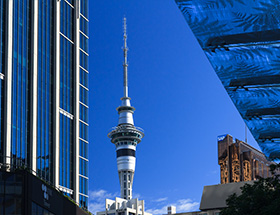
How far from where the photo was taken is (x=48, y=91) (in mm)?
105250

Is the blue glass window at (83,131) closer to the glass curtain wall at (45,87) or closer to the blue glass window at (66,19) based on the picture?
the glass curtain wall at (45,87)

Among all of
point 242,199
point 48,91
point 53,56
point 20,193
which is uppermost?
point 53,56

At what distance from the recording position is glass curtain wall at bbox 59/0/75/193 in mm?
107938

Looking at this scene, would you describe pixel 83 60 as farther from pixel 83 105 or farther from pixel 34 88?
pixel 34 88

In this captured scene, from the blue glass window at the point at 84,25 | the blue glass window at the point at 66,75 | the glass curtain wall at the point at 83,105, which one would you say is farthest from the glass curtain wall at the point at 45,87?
the blue glass window at the point at 84,25

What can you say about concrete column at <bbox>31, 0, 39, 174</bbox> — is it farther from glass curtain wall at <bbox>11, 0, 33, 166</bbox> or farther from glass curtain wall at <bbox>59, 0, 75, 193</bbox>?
glass curtain wall at <bbox>59, 0, 75, 193</bbox>

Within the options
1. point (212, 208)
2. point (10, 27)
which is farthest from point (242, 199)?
point (10, 27)

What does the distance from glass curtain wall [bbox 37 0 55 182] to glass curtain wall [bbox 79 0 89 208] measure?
504 inches

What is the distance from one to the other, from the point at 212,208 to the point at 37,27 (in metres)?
40.5

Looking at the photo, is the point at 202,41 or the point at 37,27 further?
the point at 37,27

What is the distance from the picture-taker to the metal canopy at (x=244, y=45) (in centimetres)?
1526

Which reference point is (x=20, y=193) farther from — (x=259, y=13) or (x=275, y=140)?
(x=259, y=13)

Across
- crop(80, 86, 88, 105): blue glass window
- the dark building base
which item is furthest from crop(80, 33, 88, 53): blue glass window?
the dark building base

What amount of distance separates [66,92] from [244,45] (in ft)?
316
